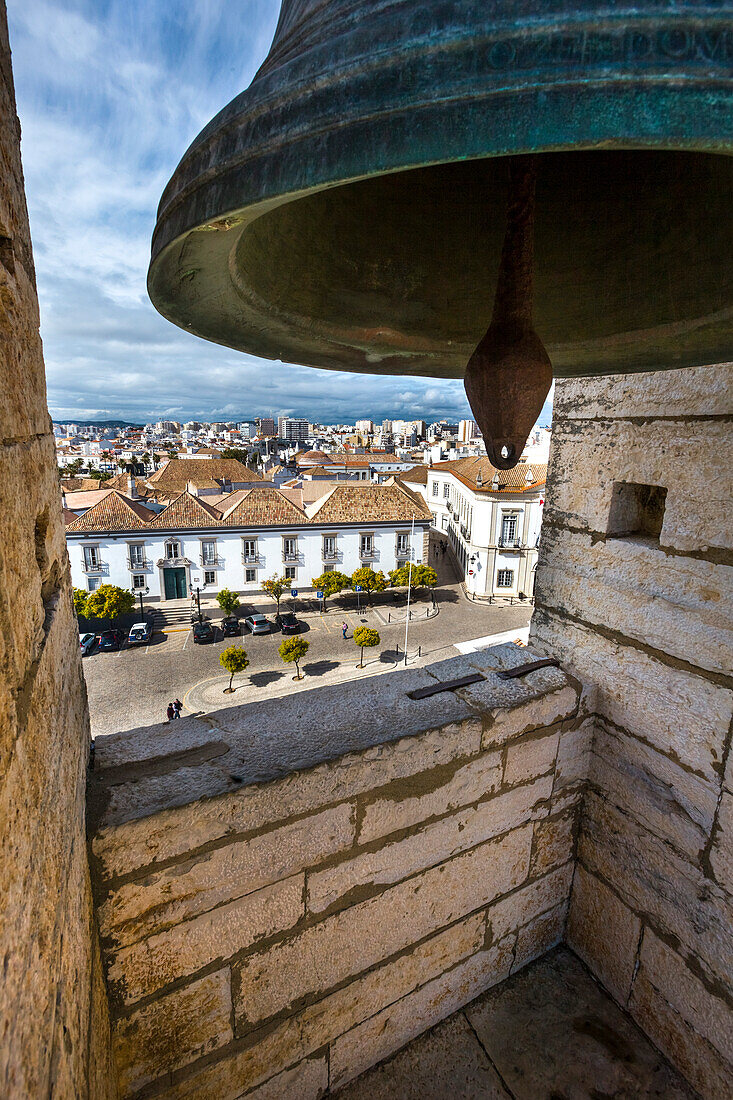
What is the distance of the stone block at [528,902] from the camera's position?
228cm

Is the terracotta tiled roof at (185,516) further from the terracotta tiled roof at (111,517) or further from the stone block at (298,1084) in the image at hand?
the stone block at (298,1084)

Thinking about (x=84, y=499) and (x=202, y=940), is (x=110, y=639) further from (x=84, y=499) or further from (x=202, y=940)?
(x=202, y=940)

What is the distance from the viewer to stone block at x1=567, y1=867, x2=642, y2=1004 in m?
2.28

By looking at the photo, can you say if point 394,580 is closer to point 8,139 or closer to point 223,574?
point 223,574

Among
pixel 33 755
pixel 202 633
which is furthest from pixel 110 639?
pixel 33 755

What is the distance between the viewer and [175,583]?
21.6 m

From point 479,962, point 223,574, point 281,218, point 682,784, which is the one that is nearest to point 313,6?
point 281,218

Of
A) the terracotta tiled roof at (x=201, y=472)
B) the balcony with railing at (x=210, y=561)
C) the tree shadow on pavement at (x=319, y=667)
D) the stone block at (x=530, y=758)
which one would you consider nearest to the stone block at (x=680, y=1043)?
the stone block at (x=530, y=758)

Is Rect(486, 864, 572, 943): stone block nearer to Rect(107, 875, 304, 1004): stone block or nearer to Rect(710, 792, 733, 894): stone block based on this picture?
Rect(710, 792, 733, 894): stone block

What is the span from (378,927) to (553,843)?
0.95 m

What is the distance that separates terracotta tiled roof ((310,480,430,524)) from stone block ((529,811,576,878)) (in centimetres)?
2001

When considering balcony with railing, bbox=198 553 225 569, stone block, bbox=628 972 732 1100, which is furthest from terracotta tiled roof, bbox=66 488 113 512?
stone block, bbox=628 972 732 1100

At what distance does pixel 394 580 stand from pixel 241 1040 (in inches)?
821

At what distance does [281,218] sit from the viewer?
1.50 m
